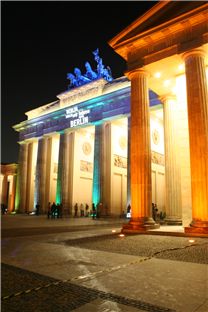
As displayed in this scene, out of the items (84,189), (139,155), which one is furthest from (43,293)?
(84,189)

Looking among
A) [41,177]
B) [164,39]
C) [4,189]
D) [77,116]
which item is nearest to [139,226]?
[164,39]

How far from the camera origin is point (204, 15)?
12.7 m

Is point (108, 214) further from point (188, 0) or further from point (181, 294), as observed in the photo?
point (181, 294)

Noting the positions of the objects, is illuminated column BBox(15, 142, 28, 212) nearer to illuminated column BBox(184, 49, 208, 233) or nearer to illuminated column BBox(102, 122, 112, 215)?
illuminated column BBox(102, 122, 112, 215)

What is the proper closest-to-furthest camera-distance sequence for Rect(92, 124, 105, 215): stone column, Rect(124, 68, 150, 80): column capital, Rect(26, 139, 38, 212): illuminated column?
Rect(124, 68, 150, 80): column capital
Rect(92, 124, 105, 215): stone column
Rect(26, 139, 38, 212): illuminated column

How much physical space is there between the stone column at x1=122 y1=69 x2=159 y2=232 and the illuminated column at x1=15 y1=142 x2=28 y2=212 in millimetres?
30403

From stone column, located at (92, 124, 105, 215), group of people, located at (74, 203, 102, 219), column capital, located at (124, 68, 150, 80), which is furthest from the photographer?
stone column, located at (92, 124, 105, 215)

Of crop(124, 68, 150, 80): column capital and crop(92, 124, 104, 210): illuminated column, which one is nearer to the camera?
crop(124, 68, 150, 80): column capital

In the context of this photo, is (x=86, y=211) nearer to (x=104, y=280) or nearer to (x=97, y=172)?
(x=97, y=172)

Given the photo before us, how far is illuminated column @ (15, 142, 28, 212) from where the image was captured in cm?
4063

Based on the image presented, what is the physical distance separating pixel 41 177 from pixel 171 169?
2387 centimetres

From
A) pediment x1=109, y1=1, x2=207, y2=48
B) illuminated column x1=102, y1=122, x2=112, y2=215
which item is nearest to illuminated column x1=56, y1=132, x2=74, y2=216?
illuminated column x1=102, y1=122, x2=112, y2=215

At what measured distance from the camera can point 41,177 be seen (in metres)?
37.8

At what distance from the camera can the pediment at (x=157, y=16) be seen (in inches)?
523
